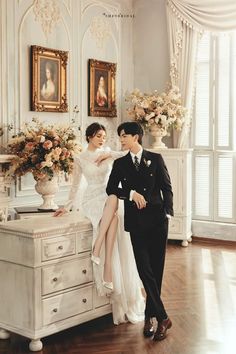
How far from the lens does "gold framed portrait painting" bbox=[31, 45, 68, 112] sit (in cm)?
714

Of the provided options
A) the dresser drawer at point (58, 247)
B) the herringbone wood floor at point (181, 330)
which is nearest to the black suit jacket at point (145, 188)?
the dresser drawer at point (58, 247)

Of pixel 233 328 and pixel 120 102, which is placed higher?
pixel 120 102

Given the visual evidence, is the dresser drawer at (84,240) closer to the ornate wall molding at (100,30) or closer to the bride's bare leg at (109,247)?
the bride's bare leg at (109,247)

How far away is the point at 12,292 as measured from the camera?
432 centimetres

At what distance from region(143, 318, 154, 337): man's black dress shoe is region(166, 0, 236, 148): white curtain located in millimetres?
4375

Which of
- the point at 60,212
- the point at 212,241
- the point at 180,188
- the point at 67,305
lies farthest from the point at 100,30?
the point at 67,305

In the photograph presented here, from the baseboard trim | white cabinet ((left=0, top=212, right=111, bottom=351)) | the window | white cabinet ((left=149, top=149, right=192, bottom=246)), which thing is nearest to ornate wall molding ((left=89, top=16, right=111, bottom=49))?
the window

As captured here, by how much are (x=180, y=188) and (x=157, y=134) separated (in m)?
0.86

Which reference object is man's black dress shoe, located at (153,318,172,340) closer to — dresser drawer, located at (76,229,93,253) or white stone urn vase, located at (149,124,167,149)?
dresser drawer, located at (76,229,93,253)

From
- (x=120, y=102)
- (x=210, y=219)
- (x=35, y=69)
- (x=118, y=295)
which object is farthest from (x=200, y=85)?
(x=118, y=295)

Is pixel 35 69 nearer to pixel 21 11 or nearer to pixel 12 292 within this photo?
pixel 21 11

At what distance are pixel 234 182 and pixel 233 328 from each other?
151 inches

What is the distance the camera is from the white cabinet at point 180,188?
818 centimetres

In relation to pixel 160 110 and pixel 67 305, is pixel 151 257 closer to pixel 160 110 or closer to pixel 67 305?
pixel 67 305
